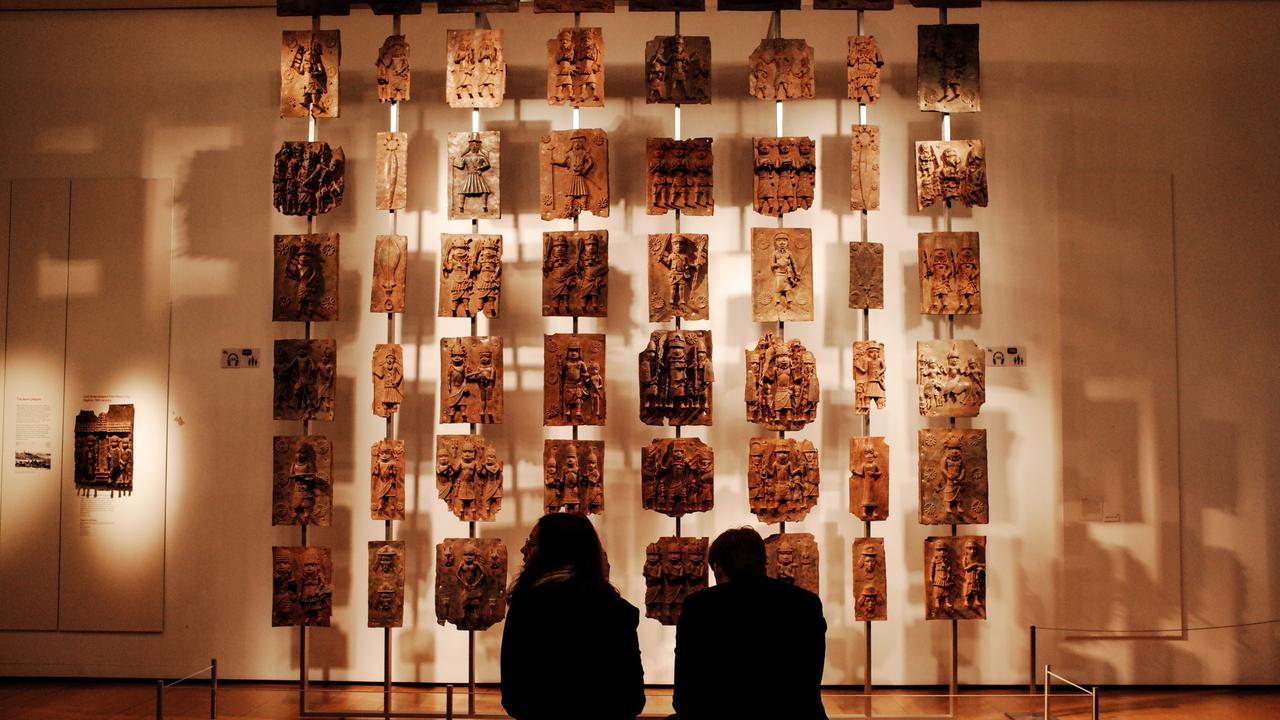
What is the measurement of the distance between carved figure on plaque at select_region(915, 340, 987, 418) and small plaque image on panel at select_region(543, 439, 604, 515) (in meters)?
2.22

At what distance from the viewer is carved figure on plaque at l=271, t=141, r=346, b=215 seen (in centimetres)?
606

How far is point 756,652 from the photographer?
3068 millimetres

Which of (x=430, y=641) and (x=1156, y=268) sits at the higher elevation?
(x=1156, y=268)

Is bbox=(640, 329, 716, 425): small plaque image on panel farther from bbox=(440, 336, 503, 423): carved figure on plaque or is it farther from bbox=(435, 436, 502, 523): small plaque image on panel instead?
bbox=(435, 436, 502, 523): small plaque image on panel

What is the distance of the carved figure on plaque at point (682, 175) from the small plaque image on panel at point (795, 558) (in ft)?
7.33

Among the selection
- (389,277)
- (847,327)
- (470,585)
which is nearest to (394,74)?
(389,277)

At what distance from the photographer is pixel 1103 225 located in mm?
6676

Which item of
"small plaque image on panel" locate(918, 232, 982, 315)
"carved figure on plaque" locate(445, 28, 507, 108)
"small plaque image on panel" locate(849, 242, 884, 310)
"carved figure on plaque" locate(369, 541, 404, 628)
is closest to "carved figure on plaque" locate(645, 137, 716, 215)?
"small plaque image on panel" locate(849, 242, 884, 310)

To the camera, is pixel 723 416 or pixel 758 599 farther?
pixel 723 416

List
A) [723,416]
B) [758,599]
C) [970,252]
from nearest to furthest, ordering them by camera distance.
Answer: [758,599] → [970,252] → [723,416]

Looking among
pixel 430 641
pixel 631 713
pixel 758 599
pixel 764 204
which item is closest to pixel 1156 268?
pixel 764 204

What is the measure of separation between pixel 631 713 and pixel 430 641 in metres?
3.89

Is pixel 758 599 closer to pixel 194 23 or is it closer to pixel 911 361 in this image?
pixel 911 361

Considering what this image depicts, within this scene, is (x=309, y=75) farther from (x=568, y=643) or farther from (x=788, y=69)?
(x=568, y=643)
